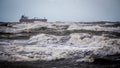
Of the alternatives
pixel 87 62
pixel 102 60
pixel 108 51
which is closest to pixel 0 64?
pixel 87 62

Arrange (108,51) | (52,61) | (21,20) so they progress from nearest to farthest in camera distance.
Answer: (52,61) < (108,51) < (21,20)

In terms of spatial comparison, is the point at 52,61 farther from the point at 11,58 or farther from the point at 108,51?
the point at 108,51

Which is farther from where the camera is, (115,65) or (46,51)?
(46,51)

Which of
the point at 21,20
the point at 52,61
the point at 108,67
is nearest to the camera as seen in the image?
the point at 108,67

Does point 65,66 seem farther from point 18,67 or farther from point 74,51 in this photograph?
point 74,51

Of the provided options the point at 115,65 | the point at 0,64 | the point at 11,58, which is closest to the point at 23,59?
the point at 11,58

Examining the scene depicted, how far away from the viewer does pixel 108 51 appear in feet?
45.6

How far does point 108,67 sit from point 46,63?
12.4ft

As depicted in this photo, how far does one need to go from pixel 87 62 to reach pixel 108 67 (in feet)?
4.96

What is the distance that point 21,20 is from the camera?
8200 centimetres

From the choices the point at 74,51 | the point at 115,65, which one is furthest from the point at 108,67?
the point at 74,51

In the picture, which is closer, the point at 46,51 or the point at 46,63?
the point at 46,63

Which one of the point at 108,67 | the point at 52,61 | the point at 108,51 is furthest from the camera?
the point at 108,51

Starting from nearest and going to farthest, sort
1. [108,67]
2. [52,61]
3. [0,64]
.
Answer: [108,67] < [0,64] < [52,61]
